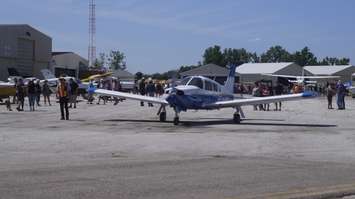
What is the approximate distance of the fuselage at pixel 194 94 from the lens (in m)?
24.5

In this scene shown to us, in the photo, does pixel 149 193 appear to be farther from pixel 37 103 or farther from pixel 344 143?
pixel 37 103

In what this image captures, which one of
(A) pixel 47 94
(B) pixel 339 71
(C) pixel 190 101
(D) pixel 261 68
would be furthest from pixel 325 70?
(C) pixel 190 101

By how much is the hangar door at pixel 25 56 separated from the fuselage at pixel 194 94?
67.3 m

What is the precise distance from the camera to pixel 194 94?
25047 mm

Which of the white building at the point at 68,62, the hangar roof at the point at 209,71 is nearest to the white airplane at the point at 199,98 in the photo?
the white building at the point at 68,62

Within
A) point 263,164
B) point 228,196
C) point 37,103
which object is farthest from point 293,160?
point 37,103

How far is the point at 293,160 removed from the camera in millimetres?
13328

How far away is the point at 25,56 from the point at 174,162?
274 ft

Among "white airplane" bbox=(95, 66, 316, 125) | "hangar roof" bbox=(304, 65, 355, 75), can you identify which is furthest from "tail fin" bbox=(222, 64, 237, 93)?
"hangar roof" bbox=(304, 65, 355, 75)

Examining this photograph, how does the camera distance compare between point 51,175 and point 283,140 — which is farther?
point 283,140

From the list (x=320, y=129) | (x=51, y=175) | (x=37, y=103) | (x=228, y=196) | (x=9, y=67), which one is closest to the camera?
(x=228, y=196)

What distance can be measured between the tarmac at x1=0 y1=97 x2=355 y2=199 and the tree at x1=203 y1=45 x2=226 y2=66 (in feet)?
537

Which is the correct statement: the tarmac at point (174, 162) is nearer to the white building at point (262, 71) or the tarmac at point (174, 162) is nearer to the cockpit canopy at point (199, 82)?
the cockpit canopy at point (199, 82)

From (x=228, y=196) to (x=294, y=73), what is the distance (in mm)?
118325
